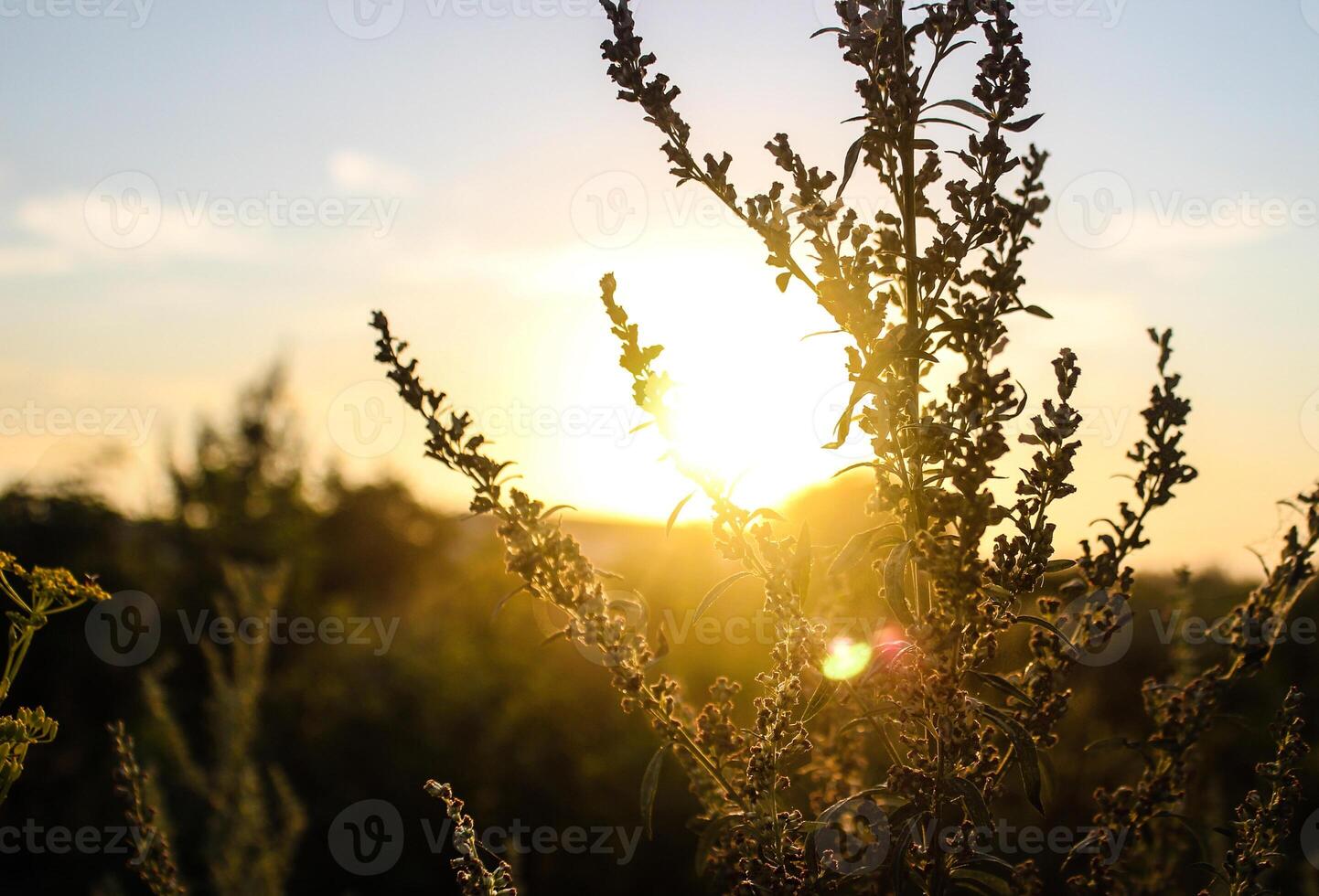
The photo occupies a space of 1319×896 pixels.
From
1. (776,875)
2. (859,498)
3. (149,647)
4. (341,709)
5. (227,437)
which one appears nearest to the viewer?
(776,875)

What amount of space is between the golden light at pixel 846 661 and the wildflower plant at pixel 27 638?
1.35 metres

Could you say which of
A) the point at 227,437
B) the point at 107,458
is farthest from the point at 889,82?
the point at 227,437

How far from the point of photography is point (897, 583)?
177cm

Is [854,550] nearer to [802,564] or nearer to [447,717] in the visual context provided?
[802,564]

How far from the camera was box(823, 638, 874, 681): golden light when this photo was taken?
184cm

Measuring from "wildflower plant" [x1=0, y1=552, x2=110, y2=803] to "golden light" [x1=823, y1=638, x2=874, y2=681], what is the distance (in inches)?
53.1

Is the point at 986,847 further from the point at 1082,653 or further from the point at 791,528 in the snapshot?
the point at 791,528

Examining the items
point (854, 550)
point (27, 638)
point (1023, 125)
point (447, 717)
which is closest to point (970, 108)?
→ point (1023, 125)

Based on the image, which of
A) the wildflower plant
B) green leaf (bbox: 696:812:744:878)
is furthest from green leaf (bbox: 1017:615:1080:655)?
the wildflower plant

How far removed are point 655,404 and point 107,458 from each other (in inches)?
544

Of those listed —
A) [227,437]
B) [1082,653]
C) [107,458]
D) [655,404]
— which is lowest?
[1082,653]

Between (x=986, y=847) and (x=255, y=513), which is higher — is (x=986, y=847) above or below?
below

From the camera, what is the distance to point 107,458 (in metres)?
13.5

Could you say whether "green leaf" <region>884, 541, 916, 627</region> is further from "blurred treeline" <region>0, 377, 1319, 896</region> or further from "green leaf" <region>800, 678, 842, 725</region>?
"blurred treeline" <region>0, 377, 1319, 896</region>
